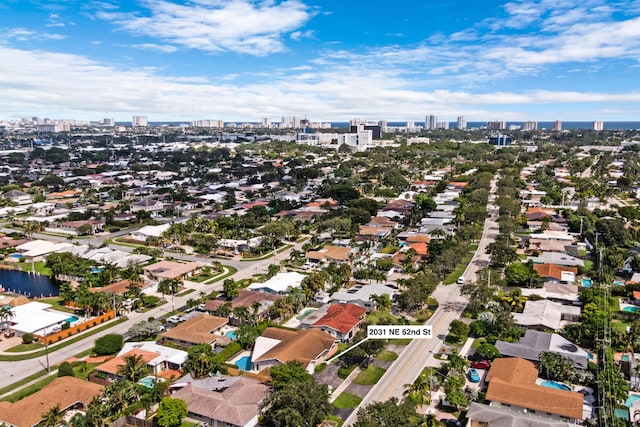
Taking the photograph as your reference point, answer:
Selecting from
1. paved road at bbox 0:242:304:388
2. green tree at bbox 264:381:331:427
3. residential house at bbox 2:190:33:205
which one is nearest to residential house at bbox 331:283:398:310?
paved road at bbox 0:242:304:388

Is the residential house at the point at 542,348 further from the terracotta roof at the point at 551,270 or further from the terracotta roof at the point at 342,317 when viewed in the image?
the terracotta roof at the point at 551,270

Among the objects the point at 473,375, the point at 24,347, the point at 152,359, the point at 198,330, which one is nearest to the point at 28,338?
the point at 24,347

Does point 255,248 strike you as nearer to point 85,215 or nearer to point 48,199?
point 85,215

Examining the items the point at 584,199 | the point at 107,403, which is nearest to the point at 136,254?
the point at 107,403

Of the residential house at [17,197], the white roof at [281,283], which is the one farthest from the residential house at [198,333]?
the residential house at [17,197]

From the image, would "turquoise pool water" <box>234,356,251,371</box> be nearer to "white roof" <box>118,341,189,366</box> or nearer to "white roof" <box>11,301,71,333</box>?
"white roof" <box>118,341,189,366</box>
